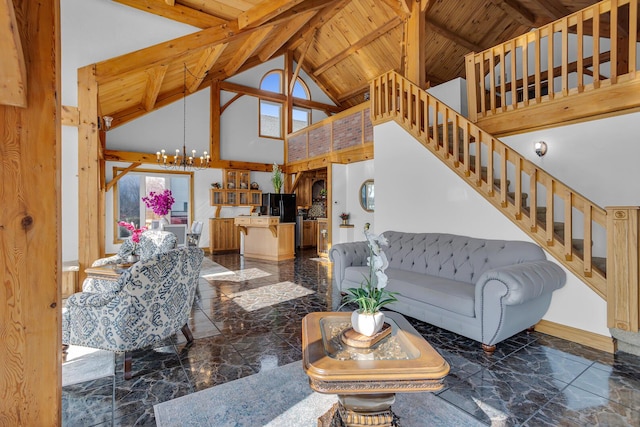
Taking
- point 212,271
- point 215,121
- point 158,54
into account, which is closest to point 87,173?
point 158,54

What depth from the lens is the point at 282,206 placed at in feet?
Result: 28.4

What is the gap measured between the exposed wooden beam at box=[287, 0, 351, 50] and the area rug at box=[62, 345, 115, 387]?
8.21m

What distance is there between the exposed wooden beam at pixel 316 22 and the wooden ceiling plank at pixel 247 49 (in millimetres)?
1978

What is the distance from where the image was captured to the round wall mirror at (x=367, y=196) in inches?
285

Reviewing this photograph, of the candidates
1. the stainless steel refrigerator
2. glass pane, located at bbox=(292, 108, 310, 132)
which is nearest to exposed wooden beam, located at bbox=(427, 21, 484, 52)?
glass pane, located at bbox=(292, 108, 310, 132)

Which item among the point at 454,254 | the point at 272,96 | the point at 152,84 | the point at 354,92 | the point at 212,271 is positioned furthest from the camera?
the point at 354,92

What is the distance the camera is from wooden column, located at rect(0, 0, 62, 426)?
1284 millimetres

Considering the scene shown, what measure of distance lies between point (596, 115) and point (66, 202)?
22.0 feet

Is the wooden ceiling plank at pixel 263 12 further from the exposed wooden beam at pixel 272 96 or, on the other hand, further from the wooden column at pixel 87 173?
the exposed wooden beam at pixel 272 96

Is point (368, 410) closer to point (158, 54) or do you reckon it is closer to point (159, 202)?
point (159, 202)

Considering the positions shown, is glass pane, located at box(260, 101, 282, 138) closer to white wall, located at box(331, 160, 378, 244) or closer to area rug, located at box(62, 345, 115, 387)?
white wall, located at box(331, 160, 378, 244)

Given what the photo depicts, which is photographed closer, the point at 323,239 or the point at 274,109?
the point at 323,239

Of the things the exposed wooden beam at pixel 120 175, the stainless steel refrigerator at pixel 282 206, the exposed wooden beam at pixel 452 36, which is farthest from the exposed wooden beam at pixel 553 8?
the exposed wooden beam at pixel 120 175

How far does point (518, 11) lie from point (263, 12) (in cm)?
610
